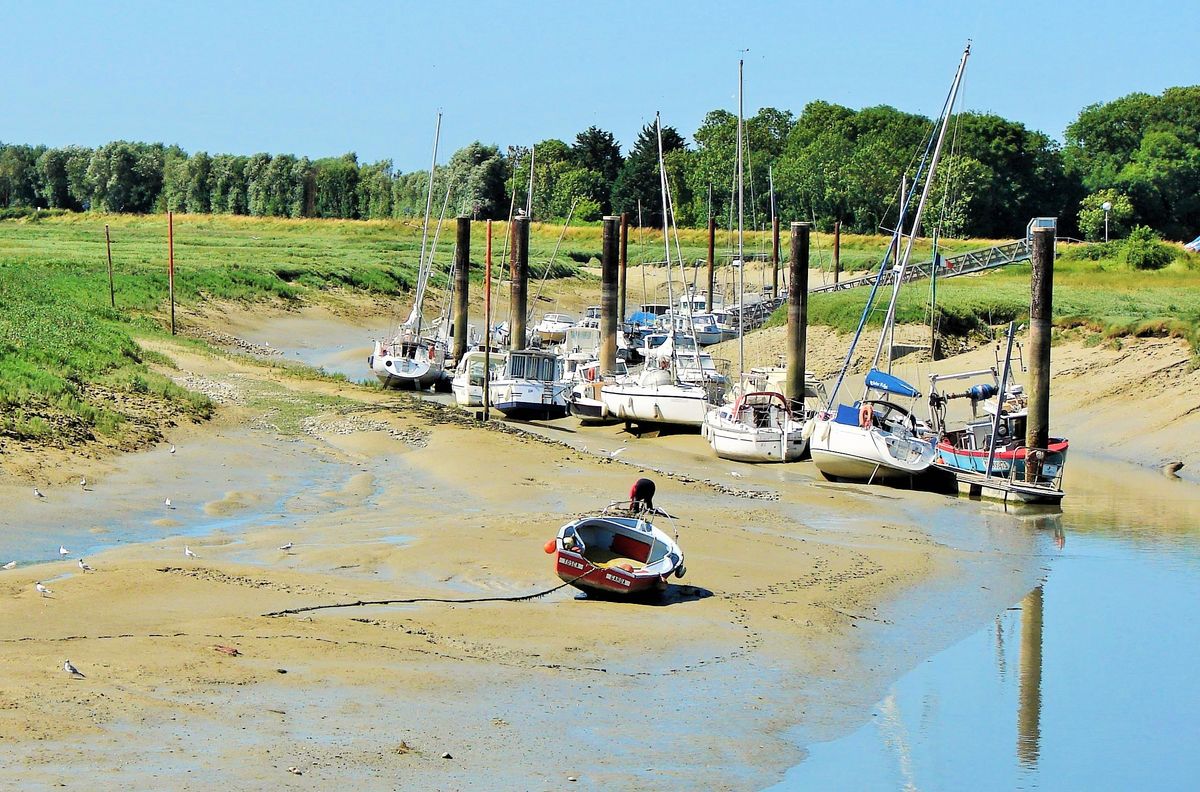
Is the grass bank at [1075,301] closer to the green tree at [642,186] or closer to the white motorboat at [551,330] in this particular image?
the white motorboat at [551,330]

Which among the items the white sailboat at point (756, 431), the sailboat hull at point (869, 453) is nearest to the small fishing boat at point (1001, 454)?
the sailboat hull at point (869, 453)

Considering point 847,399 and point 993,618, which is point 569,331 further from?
point 993,618

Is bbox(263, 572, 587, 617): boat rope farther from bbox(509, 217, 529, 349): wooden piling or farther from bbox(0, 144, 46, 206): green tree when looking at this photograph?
bbox(0, 144, 46, 206): green tree

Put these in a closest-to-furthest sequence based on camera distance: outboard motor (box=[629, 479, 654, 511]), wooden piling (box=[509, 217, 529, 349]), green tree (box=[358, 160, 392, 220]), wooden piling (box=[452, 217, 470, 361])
→ 1. outboard motor (box=[629, 479, 654, 511])
2. wooden piling (box=[509, 217, 529, 349])
3. wooden piling (box=[452, 217, 470, 361])
4. green tree (box=[358, 160, 392, 220])

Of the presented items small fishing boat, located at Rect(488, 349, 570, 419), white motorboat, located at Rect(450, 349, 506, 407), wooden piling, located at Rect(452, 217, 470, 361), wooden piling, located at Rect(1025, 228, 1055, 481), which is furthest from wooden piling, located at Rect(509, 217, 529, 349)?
wooden piling, located at Rect(1025, 228, 1055, 481)

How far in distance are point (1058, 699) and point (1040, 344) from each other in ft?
58.3

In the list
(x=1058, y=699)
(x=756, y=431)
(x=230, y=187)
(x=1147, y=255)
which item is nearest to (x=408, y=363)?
(x=756, y=431)

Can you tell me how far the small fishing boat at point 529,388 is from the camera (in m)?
47.7

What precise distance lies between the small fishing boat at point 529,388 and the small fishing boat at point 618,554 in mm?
24996

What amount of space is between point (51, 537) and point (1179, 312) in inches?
1708

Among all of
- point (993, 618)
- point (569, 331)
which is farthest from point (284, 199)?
point (993, 618)

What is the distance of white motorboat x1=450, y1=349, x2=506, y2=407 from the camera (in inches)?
1934

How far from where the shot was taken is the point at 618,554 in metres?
22.2

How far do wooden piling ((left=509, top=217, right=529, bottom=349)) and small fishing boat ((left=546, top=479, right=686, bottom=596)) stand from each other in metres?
30.8
